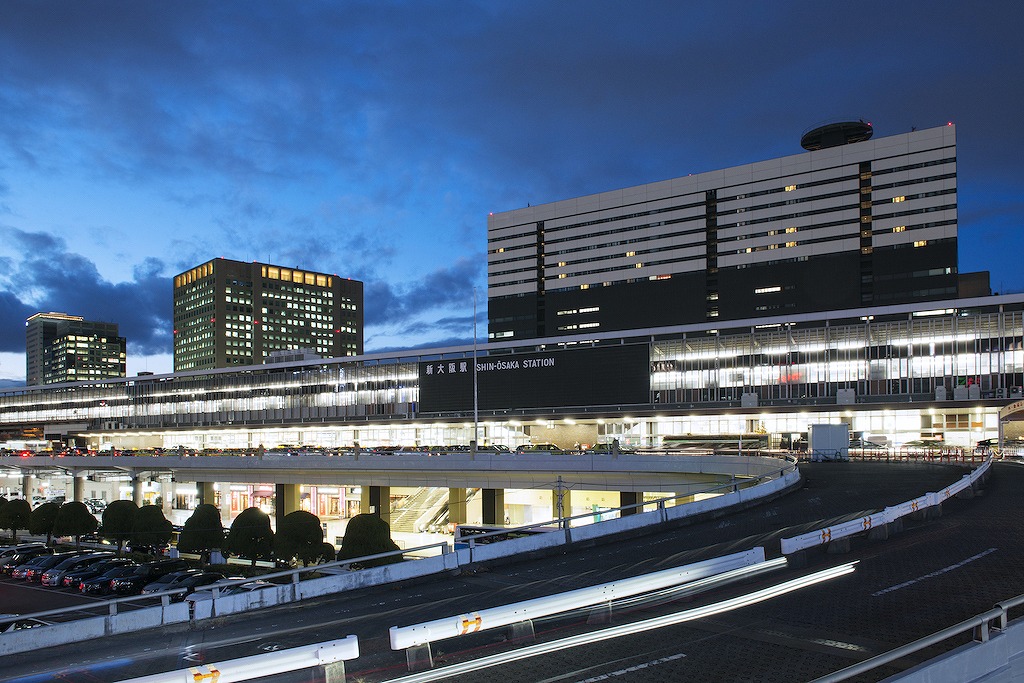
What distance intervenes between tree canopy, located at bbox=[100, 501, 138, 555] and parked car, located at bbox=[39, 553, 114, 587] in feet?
35.6

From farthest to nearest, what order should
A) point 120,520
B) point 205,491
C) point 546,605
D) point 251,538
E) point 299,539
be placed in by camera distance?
point 205,491
point 120,520
point 251,538
point 299,539
point 546,605

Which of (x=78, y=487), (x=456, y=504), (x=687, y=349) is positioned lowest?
(x=78, y=487)

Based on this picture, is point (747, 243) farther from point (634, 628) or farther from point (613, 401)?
point (634, 628)

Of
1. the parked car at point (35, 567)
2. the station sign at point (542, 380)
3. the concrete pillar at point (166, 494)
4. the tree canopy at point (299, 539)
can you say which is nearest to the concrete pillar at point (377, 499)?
the tree canopy at point (299, 539)

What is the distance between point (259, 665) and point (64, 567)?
39.2 m

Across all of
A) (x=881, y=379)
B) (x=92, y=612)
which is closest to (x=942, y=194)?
(x=881, y=379)

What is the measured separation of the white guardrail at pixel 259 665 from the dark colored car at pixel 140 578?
31.7 metres

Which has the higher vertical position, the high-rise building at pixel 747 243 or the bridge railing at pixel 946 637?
the high-rise building at pixel 747 243

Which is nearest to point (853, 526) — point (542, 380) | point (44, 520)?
point (44, 520)

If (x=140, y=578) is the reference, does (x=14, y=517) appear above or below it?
below

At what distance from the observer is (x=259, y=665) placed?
7816 millimetres

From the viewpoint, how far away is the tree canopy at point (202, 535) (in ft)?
155

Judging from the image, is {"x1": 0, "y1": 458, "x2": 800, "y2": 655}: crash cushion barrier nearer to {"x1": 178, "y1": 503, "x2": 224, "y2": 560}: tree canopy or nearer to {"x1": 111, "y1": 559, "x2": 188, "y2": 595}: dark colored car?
{"x1": 111, "y1": 559, "x2": 188, "y2": 595}: dark colored car

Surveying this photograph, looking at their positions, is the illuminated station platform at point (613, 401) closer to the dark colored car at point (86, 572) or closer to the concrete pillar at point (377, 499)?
the concrete pillar at point (377, 499)
